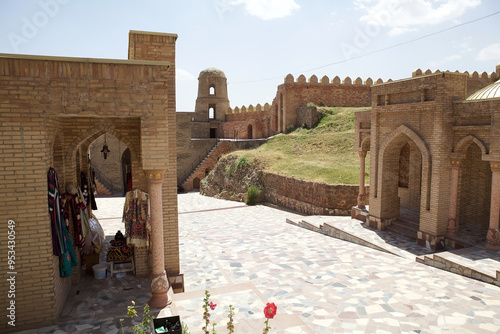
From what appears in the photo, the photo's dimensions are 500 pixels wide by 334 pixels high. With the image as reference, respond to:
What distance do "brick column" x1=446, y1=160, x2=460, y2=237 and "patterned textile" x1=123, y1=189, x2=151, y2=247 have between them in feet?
30.6

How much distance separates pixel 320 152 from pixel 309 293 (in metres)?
17.7

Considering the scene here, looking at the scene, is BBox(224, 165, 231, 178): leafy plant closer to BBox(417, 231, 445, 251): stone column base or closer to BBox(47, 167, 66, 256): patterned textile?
BBox(417, 231, 445, 251): stone column base

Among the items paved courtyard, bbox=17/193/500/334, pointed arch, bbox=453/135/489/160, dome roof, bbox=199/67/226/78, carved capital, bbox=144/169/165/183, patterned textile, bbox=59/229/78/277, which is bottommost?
paved courtyard, bbox=17/193/500/334

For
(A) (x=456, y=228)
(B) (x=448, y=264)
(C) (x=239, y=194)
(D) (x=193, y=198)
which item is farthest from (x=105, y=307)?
(D) (x=193, y=198)

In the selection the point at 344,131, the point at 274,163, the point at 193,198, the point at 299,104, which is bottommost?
the point at 193,198

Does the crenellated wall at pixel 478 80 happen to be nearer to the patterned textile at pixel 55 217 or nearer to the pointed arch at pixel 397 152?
the pointed arch at pixel 397 152

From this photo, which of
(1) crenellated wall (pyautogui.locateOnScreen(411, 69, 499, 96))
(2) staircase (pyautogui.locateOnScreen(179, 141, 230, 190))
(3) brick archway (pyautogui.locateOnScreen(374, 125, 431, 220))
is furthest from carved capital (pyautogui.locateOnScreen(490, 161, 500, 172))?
(2) staircase (pyautogui.locateOnScreen(179, 141, 230, 190))

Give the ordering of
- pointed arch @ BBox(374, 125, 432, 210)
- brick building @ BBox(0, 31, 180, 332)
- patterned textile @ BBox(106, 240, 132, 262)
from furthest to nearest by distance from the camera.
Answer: pointed arch @ BBox(374, 125, 432, 210) → patterned textile @ BBox(106, 240, 132, 262) → brick building @ BBox(0, 31, 180, 332)

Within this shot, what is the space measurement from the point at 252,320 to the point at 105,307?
2.87 meters

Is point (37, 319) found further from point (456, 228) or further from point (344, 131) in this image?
point (344, 131)

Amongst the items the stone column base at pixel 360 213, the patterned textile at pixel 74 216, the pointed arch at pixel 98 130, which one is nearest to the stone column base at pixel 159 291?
the patterned textile at pixel 74 216

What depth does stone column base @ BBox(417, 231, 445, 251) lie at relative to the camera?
36.7ft

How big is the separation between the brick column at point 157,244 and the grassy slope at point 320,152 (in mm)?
12644

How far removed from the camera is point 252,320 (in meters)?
6.41
